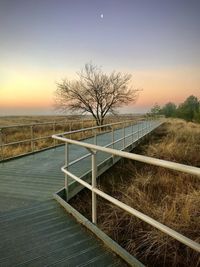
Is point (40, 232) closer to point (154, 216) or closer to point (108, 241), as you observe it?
point (108, 241)

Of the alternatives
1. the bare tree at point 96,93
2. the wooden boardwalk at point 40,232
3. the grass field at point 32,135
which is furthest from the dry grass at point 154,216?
the bare tree at point 96,93

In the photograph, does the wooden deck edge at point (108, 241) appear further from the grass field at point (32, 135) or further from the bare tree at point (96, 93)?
the bare tree at point (96, 93)

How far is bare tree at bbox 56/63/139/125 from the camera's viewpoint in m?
24.7

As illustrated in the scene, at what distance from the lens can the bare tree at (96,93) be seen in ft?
81.0

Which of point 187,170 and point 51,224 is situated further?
point 51,224

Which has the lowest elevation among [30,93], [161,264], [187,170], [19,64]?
[161,264]

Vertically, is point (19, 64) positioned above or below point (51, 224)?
above

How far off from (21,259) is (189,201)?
11.2 feet

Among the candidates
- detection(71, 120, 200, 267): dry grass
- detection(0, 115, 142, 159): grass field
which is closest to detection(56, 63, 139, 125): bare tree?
detection(0, 115, 142, 159): grass field

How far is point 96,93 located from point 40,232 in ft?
71.1

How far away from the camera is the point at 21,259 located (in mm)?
2949

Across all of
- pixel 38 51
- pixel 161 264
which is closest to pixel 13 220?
pixel 161 264

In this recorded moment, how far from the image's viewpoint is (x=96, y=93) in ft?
81.0

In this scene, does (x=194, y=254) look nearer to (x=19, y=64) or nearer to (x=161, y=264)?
(x=161, y=264)
